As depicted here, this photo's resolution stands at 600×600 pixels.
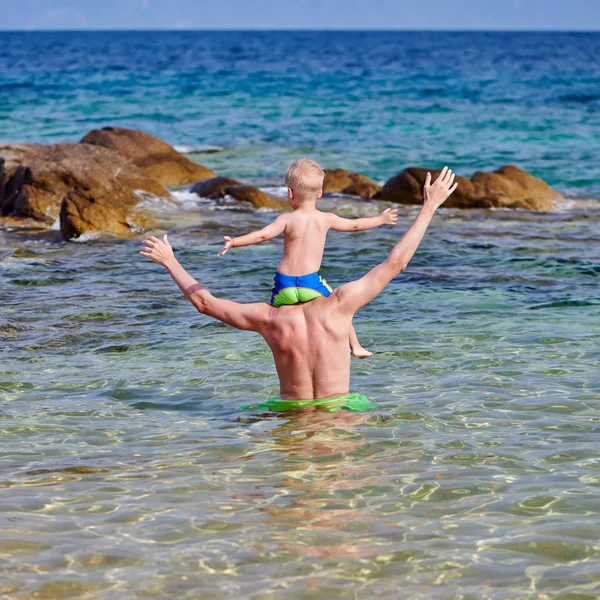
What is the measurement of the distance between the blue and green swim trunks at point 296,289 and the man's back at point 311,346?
5 centimetres

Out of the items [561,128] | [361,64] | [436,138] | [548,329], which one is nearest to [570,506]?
[548,329]

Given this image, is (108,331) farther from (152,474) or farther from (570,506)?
(570,506)

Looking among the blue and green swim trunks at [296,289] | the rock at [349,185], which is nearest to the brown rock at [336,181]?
the rock at [349,185]

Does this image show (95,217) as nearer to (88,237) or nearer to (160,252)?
(88,237)

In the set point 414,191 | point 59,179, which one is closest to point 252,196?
point 414,191

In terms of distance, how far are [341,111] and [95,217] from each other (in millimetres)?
24776

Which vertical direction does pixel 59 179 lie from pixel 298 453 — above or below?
above

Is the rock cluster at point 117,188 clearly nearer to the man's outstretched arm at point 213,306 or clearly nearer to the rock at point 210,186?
the rock at point 210,186

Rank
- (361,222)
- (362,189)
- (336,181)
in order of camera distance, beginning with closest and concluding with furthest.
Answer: (361,222) → (362,189) → (336,181)

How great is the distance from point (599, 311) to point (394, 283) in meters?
2.65

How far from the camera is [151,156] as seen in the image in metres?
21.9

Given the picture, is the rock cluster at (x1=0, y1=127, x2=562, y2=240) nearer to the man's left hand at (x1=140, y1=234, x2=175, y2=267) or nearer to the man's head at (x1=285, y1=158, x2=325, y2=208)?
the man's left hand at (x1=140, y1=234, x2=175, y2=267)

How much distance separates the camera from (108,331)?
1002 centimetres

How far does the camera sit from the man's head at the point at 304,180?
21.1ft
